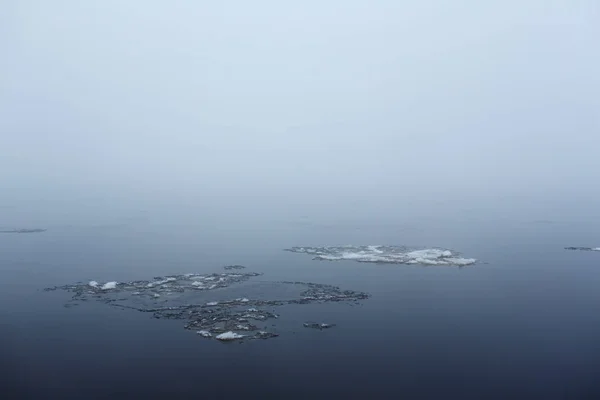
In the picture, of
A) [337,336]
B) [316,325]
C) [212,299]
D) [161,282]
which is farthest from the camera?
[161,282]

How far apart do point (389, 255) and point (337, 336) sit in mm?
8031

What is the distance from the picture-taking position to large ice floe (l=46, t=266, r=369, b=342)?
44.8 ft

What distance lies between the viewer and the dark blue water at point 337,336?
36.5 feet

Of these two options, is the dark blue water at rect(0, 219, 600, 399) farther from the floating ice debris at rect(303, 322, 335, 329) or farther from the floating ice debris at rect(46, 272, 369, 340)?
the floating ice debris at rect(46, 272, 369, 340)

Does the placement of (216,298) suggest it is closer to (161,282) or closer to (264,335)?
(161,282)

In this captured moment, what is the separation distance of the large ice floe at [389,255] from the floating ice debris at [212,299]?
375cm

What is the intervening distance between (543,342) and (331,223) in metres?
16.9

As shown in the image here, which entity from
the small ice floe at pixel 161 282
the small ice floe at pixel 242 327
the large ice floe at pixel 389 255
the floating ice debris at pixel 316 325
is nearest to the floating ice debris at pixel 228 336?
the small ice floe at pixel 242 327

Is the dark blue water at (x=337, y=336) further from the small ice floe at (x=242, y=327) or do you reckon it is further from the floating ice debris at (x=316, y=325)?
the small ice floe at (x=242, y=327)

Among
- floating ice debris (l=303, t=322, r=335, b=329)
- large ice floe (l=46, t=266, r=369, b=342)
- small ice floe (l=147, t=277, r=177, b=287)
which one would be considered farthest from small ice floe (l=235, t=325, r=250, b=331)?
small ice floe (l=147, t=277, r=177, b=287)

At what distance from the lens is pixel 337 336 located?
13.3 m

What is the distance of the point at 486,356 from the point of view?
12359mm

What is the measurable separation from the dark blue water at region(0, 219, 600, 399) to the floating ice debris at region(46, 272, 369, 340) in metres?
0.44

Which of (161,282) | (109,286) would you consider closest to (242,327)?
(161,282)
